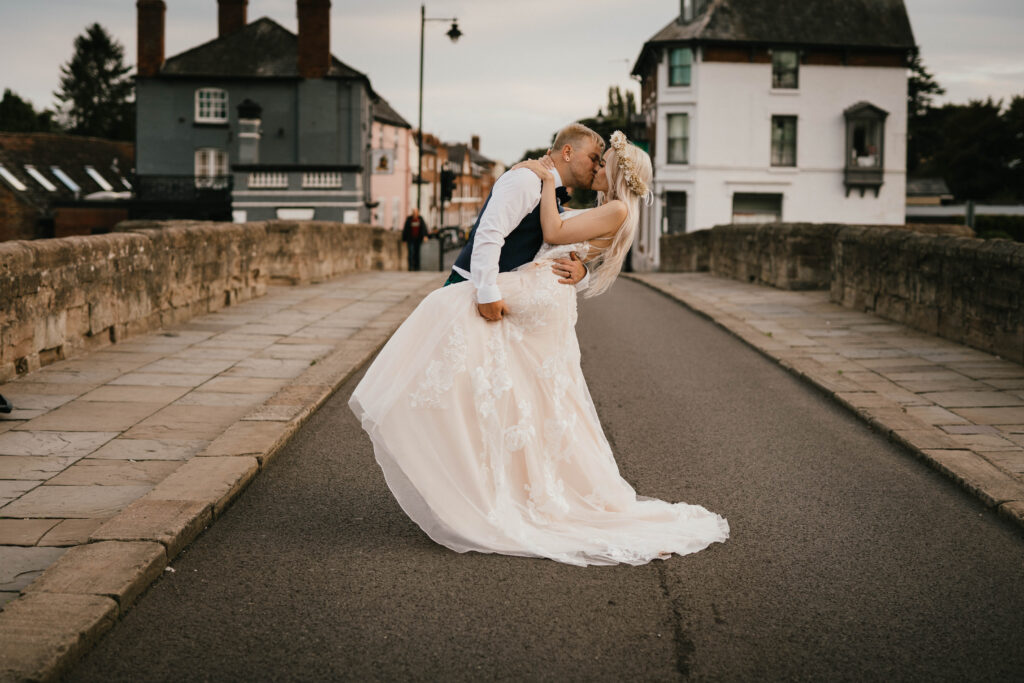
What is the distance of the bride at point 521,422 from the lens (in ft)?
15.0

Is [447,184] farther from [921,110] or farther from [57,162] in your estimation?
[921,110]

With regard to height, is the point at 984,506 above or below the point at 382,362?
below

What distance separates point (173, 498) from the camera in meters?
4.94

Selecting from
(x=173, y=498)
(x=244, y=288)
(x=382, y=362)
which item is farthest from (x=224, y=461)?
(x=244, y=288)

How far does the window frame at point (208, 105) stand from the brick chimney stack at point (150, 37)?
2110mm

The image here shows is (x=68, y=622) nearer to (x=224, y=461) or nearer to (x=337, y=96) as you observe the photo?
(x=224, y=461)

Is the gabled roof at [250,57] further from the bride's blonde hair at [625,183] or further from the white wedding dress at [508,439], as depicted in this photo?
the white wedding dress at [508,439]

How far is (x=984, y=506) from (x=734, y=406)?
2.97 meters

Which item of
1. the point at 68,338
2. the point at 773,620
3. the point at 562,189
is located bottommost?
the point at 773,620

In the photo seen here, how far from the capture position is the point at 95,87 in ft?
271

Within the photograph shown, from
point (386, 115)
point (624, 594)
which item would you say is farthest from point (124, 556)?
point (386, 115)

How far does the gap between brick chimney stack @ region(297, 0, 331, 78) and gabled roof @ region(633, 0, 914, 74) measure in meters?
14.4

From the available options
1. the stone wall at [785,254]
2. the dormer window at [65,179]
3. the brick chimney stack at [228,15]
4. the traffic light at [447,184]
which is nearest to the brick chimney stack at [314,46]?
the brick chimney stack at [228,15]

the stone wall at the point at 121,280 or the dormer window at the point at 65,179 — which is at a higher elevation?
the dormer window at the point at 65,179
